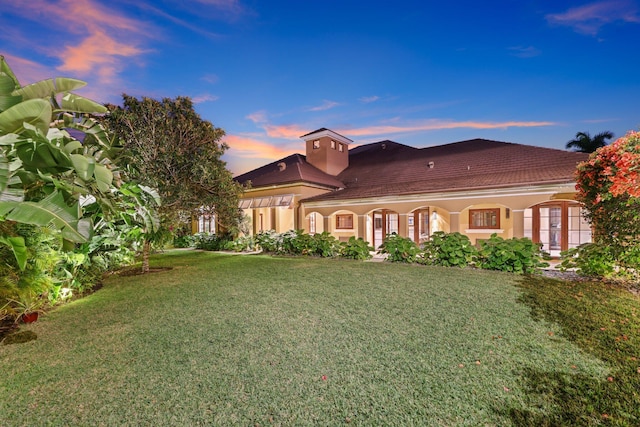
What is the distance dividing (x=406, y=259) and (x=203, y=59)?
14.0m

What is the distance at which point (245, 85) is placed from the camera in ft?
50.5

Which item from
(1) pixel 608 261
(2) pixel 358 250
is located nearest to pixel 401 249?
(2) pixel 358 250

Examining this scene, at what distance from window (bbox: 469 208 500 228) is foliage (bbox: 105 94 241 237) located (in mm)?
14275

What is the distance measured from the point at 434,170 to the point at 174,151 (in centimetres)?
1487

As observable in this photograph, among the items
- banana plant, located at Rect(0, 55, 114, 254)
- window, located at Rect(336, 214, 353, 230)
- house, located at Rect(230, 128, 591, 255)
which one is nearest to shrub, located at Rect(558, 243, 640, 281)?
house, located at Rect(230, 128, 591, 255)

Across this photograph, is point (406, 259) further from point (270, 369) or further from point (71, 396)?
point (71, 396)

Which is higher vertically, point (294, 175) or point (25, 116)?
point (294, 175)

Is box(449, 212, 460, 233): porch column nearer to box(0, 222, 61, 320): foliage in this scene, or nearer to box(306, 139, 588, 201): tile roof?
box(306, 139, 588, 201): tile roof

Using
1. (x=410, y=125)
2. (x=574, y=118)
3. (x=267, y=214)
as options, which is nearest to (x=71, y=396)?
(x=267, y=214)

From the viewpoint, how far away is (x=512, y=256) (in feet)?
28.9

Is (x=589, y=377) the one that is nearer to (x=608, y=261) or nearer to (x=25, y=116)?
(x=608, y=261)

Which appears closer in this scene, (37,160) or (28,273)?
(37,160)

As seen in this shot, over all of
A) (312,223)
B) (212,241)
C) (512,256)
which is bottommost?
(212,241)

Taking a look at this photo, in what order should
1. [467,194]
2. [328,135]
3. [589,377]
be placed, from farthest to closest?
[328,135] < [467,194] < [589,377]
